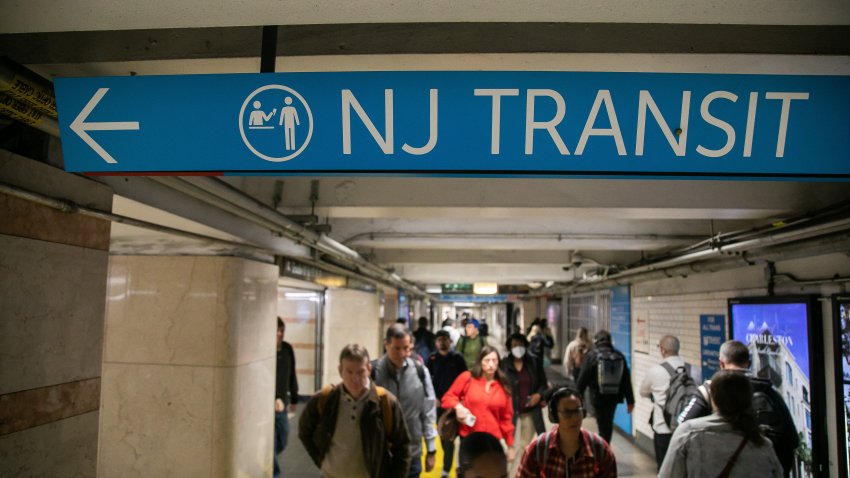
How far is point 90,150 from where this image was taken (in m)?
1.86

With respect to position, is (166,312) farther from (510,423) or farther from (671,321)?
(671,321)

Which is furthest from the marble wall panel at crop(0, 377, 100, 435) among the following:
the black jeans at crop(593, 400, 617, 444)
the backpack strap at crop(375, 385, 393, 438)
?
the black jeans at crop(593, 400, 617, 444)

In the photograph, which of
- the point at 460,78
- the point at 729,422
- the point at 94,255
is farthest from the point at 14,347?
the point at 729,422

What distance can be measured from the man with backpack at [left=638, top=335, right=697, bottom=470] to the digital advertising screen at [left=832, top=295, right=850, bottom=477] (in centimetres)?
117

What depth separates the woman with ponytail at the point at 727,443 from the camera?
286 cm

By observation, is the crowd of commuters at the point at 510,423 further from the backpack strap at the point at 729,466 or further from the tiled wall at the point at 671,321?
the tiled wall at the point at 671,321

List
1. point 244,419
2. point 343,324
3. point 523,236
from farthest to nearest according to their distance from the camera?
point 343,324
point 523,236
point 244,419

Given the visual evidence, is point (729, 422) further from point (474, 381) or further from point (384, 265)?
point (384, 265)

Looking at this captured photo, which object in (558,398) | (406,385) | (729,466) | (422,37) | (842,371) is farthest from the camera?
(406,385)

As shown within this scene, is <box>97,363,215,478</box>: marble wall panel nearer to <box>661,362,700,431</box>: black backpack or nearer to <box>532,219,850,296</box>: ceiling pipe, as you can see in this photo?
<box>661,362,700,431</box>: black backpack

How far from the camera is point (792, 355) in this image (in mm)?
4676

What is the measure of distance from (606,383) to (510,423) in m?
2.22

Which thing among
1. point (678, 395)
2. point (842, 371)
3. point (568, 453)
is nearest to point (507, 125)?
point (568, 453)

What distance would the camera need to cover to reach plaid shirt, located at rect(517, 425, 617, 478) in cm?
285
